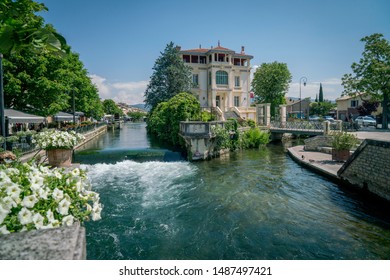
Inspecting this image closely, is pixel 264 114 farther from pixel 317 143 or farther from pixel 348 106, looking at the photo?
pixel 348 106

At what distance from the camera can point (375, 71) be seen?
30625mm

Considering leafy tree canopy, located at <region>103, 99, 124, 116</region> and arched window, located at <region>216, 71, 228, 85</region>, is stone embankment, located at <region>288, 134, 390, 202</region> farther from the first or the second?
leafy tree canopy, located at <region>103, 99, 124, 116</region>

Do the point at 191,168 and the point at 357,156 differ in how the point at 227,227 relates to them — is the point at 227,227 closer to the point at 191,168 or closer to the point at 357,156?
the point at 357,156

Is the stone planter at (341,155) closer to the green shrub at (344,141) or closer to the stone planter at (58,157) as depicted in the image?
the green shrub at (344,141)

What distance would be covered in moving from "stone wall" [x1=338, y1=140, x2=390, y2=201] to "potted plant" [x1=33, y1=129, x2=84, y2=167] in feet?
40.2

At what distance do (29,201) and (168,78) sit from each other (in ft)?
129

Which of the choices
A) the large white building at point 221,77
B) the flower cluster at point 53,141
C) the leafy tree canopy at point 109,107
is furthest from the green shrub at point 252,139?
the leafy tree canopy at point 109,107

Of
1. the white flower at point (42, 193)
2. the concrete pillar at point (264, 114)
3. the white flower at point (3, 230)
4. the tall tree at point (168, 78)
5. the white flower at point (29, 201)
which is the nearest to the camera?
the white flower at point (3, 230)

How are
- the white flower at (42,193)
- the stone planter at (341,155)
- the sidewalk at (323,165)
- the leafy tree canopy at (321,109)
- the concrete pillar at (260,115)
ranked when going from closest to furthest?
the white flower at (42,193), the sidewalk at (323,165), the stone planter at (341,155), the concrete pillar at (260,115), the leafy tree canopy at (321,109)

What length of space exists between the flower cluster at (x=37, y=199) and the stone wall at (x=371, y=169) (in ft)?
37.0

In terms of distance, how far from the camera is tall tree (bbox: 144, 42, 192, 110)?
1567 inches

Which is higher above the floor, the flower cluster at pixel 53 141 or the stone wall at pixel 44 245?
the flower cluster at pixel 53 141

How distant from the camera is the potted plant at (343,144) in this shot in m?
15.3

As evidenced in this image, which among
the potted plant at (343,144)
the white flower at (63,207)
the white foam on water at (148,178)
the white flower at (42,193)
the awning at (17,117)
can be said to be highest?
the awning at (17,117)
